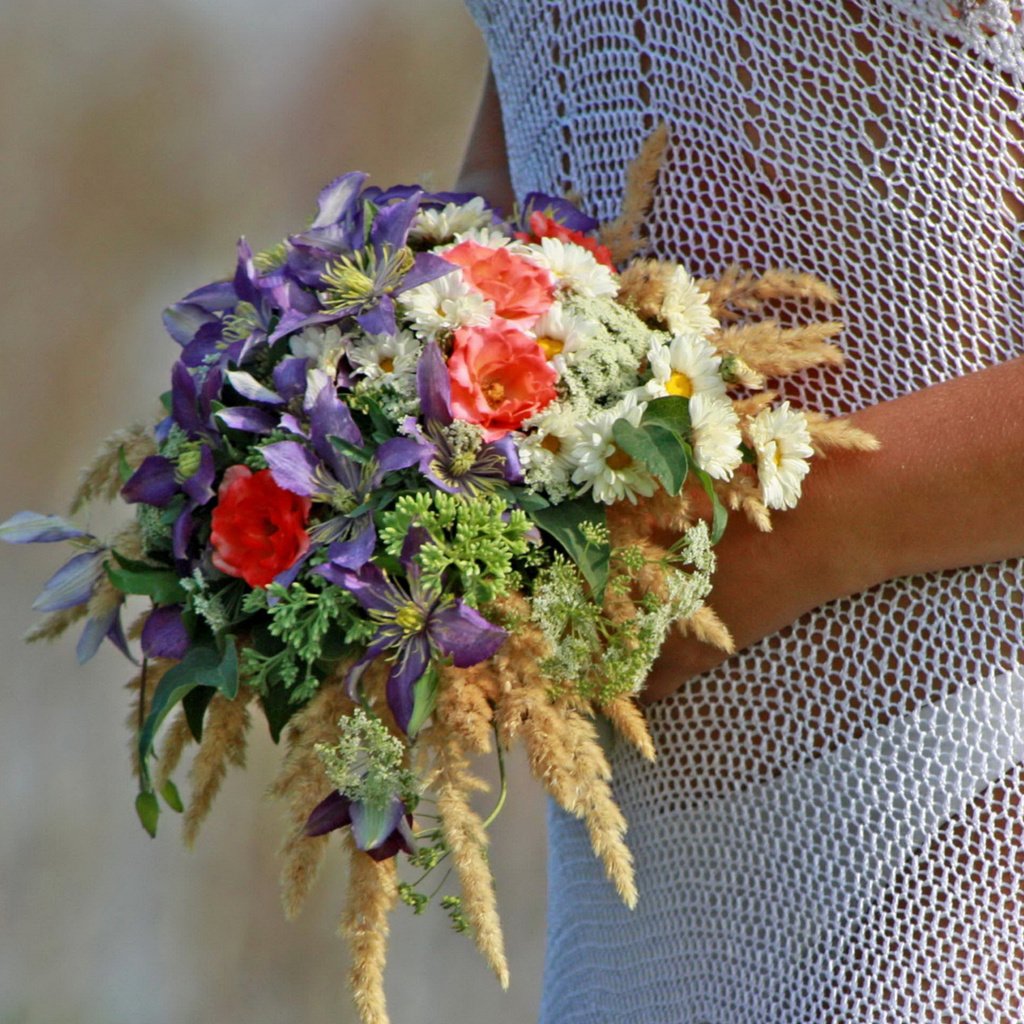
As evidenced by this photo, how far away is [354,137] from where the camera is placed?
2875 mm

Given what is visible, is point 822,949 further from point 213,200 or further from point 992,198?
point 213,200

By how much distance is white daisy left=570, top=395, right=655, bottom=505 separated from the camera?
77 cm

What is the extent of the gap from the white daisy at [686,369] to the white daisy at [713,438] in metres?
0.02

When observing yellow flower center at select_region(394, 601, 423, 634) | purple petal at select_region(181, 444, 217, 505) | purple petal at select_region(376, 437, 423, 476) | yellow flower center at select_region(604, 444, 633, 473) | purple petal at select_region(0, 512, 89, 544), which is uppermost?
purple petal at select_region(376, 437, 423, 476)

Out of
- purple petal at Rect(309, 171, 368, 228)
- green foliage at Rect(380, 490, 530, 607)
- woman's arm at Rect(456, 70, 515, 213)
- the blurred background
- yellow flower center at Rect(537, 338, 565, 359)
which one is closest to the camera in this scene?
green foliage at Rect(380, 490, 530, 607)

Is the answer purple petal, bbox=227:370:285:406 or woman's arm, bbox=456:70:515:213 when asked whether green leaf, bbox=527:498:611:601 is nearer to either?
purple petal, bbox=227:370:285:406

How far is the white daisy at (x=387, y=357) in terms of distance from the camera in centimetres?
80

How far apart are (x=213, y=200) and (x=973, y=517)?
218cm

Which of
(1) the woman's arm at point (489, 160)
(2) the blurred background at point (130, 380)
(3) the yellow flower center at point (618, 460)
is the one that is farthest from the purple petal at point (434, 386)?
(2) the blurred background at point (130, 380)

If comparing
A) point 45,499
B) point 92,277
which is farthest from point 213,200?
point 45,499

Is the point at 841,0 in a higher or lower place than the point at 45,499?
higher

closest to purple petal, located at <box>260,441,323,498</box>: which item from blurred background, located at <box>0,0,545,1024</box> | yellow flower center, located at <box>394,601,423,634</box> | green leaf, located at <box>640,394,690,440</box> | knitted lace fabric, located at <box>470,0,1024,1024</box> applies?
yellow flower center, located at <box>394,601,423,634</box>

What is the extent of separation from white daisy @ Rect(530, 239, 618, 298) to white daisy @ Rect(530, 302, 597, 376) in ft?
0.12

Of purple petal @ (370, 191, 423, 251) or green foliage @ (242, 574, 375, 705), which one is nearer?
green foliage @ (242, 574, 375, 705)
